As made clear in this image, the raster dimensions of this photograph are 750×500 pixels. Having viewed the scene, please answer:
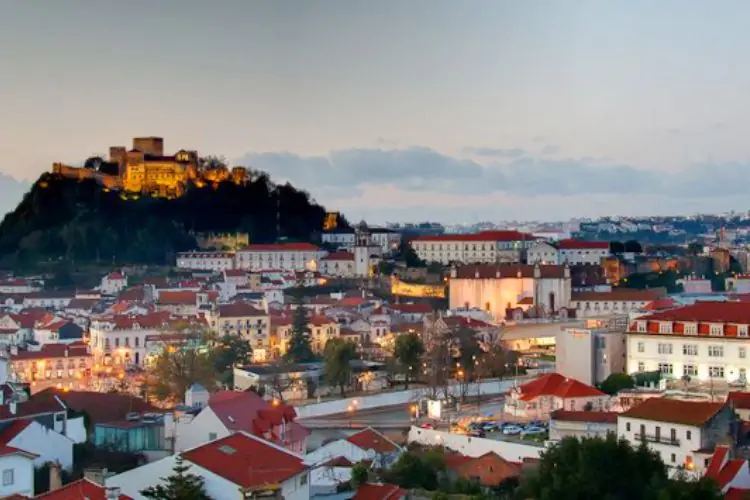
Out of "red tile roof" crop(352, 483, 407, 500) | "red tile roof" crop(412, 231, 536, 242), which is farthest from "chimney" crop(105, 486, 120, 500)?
"red tile roof" crop(412, 231, 536, 242)

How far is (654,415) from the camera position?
18.9 meters

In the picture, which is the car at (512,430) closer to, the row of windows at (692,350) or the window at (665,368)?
the window at (665,368)

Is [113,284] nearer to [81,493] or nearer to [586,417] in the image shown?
[586,417]

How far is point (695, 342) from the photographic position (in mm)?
25000

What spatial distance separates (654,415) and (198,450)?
861 centimetres

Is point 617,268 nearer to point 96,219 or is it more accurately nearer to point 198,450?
point 96,219

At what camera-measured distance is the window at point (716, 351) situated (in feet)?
80.8

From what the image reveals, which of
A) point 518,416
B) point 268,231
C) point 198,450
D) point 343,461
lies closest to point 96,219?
point 268,231

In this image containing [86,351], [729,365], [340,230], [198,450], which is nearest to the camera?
[198,450]

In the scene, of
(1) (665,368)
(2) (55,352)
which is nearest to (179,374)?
(2) (55,352)

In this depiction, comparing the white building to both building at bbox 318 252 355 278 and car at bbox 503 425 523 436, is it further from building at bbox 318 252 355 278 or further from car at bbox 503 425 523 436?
car at bbox 503 425 523 436

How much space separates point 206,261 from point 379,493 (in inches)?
2078

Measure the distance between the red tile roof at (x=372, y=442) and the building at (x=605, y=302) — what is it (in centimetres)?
2850

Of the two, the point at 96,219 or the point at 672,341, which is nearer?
the point at 672,341
